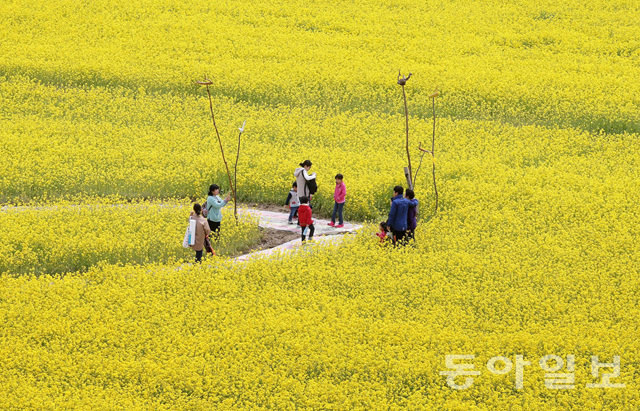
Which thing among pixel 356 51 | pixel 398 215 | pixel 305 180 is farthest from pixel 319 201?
pixel 356 51

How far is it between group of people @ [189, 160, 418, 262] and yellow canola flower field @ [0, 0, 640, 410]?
0.41 metres

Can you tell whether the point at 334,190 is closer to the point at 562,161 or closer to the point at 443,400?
the point at 562,161

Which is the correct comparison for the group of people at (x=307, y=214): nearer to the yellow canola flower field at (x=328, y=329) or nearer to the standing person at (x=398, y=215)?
the standing person at (x=398, y=215)

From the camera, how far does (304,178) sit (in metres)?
17.3

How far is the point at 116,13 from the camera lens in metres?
36.7

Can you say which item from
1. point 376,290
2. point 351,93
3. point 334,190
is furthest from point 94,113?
point 376,290

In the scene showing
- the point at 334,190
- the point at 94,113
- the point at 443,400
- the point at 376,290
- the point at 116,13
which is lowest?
the point at 443,400

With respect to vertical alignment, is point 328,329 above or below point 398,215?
below

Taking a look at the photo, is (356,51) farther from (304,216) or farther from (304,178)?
(304,216)

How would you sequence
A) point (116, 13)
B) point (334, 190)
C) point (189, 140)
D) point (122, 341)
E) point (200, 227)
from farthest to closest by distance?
point (116, 13)
point (189, 140)
point (334, 190)
point (200, 227)
point (122, 341)

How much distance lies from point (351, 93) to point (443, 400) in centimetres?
1850

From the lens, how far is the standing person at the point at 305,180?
17250 millimetres

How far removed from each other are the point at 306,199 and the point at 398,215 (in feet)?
6.83

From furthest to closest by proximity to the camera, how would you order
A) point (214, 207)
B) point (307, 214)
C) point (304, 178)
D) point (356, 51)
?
point (356, 51)
point (304, 178)
point (307, 214)
point (214, 207)
